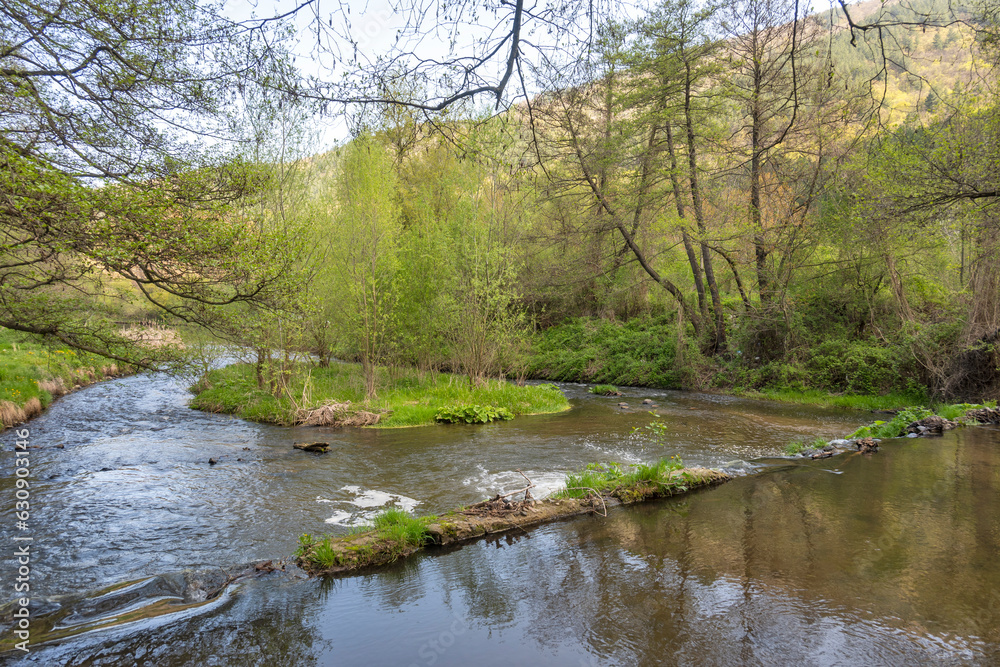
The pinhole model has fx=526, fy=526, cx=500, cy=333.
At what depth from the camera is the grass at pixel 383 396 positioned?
13539 millimetres

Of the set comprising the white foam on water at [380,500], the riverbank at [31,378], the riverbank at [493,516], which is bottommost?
the white foam on water at [380,500]

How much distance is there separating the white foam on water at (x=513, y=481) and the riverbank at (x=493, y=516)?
0.47 meters

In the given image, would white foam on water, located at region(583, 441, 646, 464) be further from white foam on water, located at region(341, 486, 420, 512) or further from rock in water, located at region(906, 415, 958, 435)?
rock in water, located at region(906, 415, 958, 435)

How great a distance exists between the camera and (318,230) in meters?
14.6

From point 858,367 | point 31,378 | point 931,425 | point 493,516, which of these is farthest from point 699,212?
point 31,378

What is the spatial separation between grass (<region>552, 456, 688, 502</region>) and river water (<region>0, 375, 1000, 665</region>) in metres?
0.32

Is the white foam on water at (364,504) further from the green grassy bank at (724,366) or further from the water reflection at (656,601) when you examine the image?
the green grassy bank at (724,366)

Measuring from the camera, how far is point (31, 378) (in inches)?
575

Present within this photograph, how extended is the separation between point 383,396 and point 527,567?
10.9 m

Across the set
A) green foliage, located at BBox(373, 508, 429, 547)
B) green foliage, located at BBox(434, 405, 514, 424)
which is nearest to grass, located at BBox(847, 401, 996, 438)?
green foliage, located at BBox(434, 405, 514, 424)

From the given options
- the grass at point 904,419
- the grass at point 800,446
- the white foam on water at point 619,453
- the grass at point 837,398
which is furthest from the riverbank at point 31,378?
the grass at point 837,398

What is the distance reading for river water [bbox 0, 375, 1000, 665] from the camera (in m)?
3.70

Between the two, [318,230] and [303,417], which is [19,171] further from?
[318,230]

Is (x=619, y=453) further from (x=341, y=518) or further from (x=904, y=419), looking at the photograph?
(x=904, y=419)
